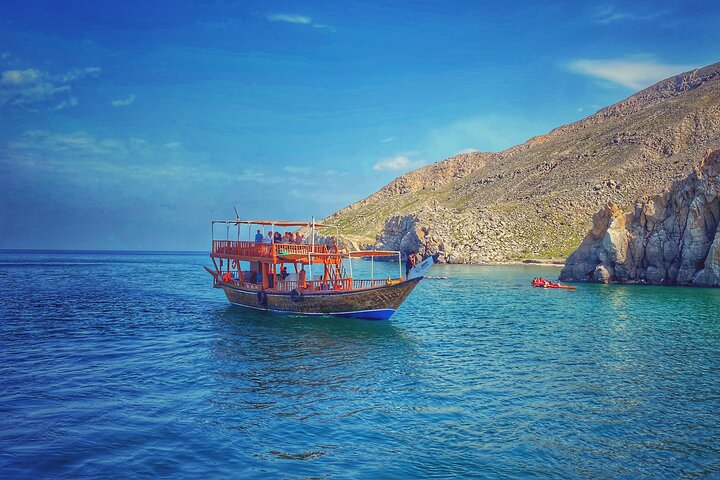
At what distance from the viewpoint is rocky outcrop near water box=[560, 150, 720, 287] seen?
6975 cm

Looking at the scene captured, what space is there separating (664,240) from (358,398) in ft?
225

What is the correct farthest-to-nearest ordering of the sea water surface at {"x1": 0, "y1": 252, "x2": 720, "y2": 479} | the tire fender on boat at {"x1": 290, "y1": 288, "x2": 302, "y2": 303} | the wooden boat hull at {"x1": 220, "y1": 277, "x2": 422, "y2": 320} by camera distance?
the tire fender on boat at {"x1": 290, "y1": 288, "x2": 302, "y2": 303}, the wooden boat hull at {"x1": 220, "y1": 277, "x2": 422, "y2": 320}, the sea water surface at {"x1": 0, "y1": 252, "x2": 720, "y2": 479}

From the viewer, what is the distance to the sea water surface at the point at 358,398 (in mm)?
15289

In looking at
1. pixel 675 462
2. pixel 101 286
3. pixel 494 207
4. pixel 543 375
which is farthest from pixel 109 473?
pixel 494 207

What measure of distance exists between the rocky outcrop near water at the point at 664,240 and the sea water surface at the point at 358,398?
31853 mm

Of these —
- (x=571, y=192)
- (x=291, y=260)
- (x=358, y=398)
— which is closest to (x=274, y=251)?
(x=291, y=260)

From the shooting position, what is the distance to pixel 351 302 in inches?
1654

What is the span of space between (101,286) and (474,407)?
7068cm

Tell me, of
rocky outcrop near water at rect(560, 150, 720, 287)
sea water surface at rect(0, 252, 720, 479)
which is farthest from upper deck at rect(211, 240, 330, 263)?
rocky outcrop near water at rect(560, 150, 720, 287)

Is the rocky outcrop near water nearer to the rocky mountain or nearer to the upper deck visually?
the rocky mountain

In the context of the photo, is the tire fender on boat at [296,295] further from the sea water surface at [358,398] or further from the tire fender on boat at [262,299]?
the tire fender on boat at [262,299]

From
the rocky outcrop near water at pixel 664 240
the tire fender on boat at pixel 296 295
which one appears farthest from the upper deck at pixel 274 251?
the rocky outcrop near water at pixel 664 240

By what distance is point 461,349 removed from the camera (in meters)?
32.0

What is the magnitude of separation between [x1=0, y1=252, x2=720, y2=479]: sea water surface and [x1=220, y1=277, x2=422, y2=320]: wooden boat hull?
1341 millimetres
